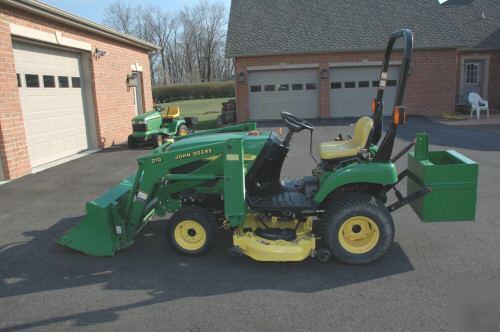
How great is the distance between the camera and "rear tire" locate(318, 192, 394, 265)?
4.07m

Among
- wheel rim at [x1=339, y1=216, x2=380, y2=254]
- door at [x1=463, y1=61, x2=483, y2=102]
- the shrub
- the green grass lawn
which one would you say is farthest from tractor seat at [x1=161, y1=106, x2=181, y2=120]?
the shrub

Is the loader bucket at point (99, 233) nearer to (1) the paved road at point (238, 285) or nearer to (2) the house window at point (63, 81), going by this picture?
(1) the paved road at point (238, 285)

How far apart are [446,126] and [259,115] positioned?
7470mm

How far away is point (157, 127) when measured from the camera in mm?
12609

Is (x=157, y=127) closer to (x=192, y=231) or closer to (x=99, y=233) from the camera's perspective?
(x=99, y=233)

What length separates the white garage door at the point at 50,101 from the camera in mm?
9539

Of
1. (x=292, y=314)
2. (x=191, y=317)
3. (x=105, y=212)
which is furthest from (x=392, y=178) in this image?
(x=105, y=212)

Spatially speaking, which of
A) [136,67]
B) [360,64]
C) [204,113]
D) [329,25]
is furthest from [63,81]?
[204,113]

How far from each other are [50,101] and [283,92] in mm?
10152

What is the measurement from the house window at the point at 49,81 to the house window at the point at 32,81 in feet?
0.93

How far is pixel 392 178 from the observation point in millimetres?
4086

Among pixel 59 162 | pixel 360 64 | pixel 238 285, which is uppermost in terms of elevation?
pixel 360 64

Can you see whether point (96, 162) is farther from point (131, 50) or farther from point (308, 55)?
point (308, 55)

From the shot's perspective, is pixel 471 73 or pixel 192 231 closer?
pixel 192 231
